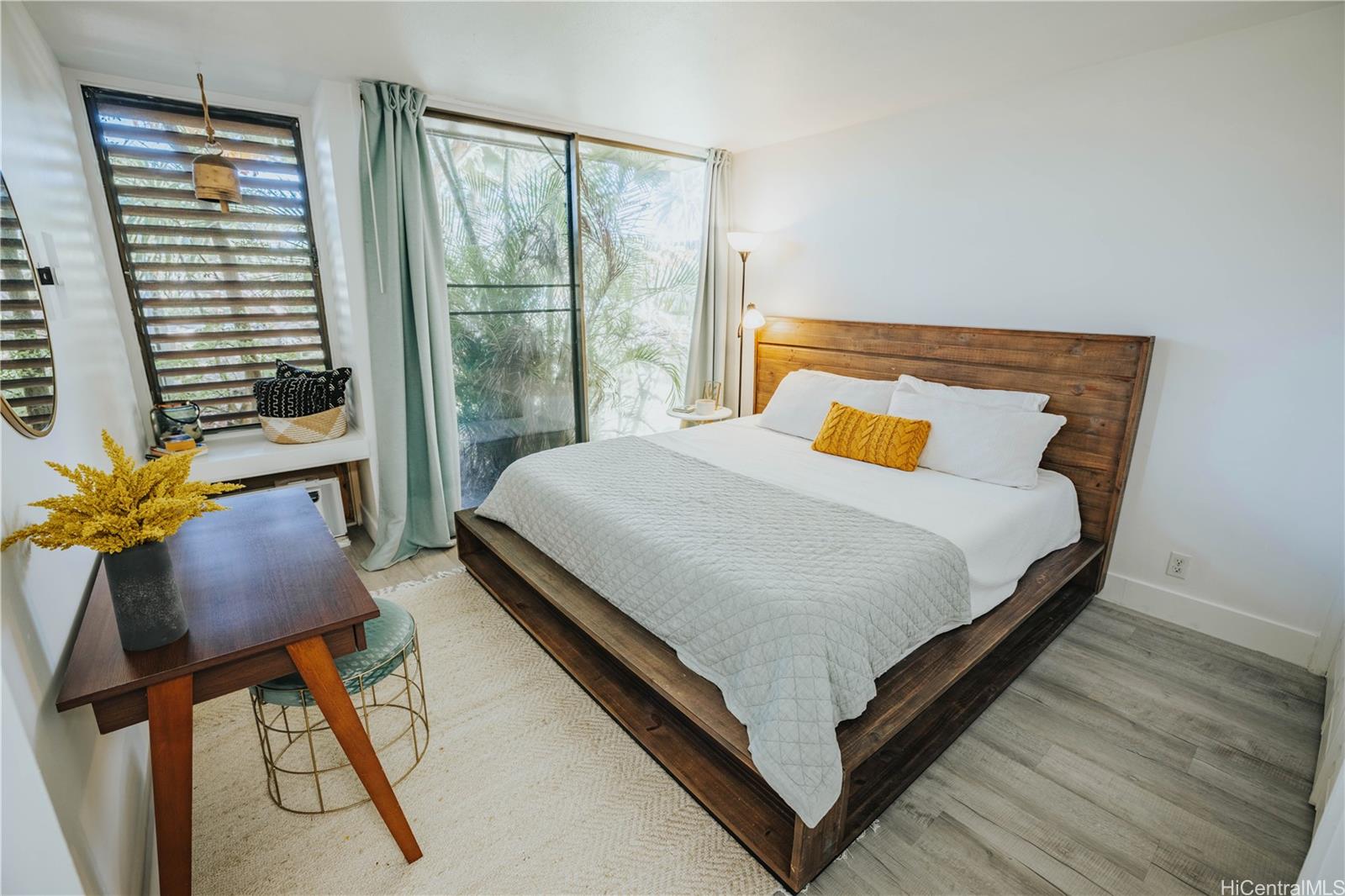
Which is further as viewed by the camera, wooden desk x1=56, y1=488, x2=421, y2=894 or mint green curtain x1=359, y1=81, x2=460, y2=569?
mint green curtain x1=359, y1=81, x2=460, y2=569

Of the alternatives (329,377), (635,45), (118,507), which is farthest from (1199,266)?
(329,377)

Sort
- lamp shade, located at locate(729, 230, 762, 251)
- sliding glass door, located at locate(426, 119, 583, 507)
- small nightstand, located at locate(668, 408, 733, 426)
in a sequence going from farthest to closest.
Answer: small nightstand, located at locate(668, 408, 733, 426)
lamp shade, located at locate(729, 230, 762, 251)
sliding glass door, located at locate(426, 119, 583, 507)

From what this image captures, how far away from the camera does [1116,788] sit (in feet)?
5.75

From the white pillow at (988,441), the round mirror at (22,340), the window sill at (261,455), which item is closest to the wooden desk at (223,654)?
the round mirror at (22,340)

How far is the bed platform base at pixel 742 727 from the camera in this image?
1526mm

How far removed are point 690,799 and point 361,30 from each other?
2.88m

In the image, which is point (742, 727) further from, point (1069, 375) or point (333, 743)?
point (1069, 375)

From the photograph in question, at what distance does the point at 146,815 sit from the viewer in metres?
1.62

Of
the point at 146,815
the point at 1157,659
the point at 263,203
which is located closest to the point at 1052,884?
the point at 1157,659

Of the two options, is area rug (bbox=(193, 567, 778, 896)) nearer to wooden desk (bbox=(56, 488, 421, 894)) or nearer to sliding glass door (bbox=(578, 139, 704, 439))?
wooden desk (bbox=(56, 488, 421, 894))

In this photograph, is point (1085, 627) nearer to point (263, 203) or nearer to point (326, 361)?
point (326, 361)

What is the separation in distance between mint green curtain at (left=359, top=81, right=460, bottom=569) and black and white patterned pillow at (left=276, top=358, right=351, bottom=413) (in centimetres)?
19

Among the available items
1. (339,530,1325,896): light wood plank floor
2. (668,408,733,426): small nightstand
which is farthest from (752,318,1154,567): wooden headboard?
(668,408,733,426): small nightstand

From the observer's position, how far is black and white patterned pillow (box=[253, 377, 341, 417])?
2.92 meters
